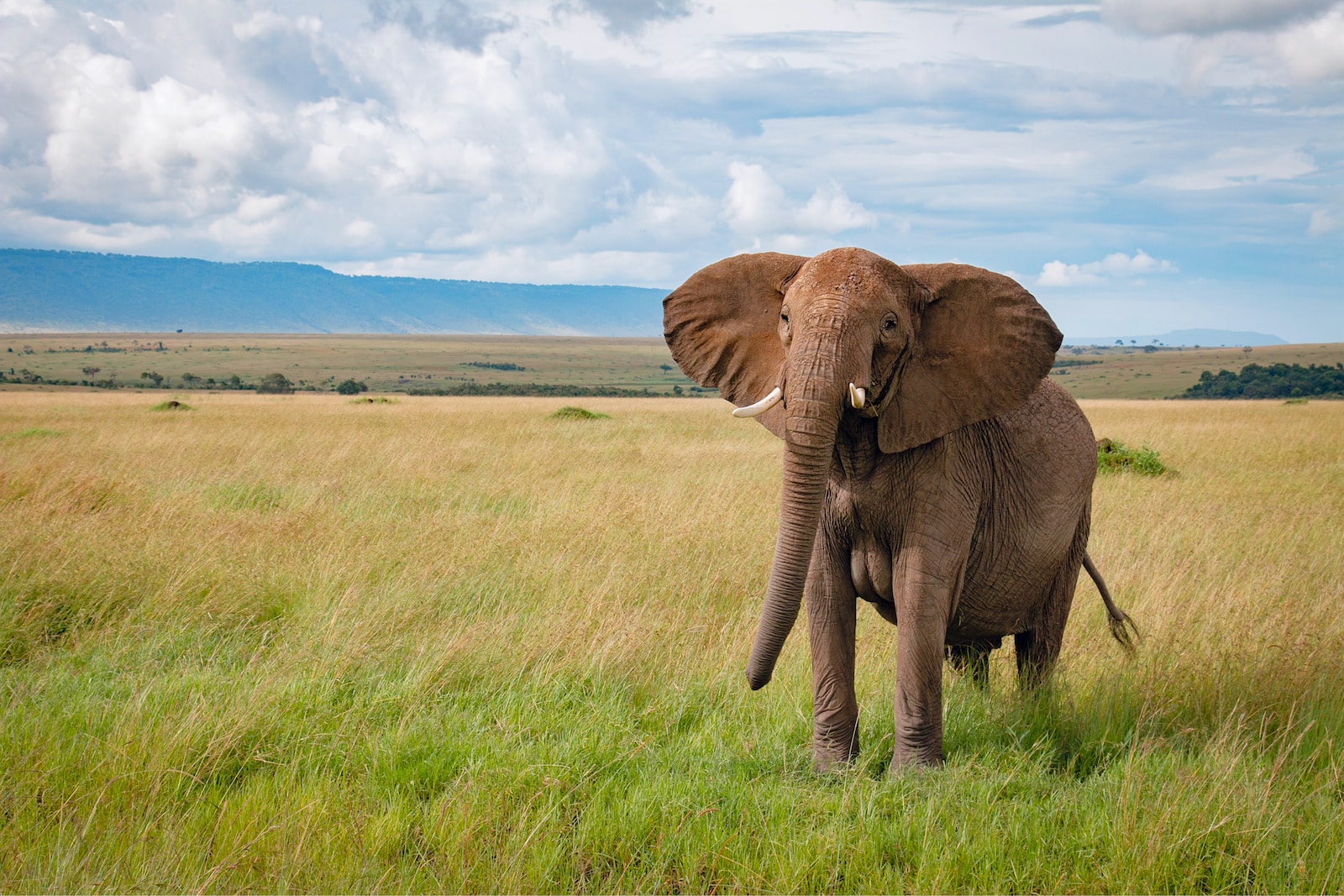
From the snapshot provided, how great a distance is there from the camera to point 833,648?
440 cm

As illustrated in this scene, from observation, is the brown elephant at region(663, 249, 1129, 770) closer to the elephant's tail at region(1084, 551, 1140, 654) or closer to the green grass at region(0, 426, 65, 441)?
the elephant's tail at region(1084, 551, 1140, 654)

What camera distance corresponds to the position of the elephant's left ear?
405 centimetres

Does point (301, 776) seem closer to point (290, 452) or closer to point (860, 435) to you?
point (860, 435)

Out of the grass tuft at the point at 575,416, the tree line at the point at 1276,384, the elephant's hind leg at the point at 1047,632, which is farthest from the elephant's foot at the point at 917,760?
the tree line at the point at 1276,384

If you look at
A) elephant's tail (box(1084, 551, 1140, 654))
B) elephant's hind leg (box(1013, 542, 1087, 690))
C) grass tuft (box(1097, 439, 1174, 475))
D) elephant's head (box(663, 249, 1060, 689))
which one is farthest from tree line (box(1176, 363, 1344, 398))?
elephant's head (box(663, 249, 1060, 689))

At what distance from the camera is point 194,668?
538cm

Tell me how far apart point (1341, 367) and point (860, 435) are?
282ft

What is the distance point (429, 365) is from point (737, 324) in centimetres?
15452

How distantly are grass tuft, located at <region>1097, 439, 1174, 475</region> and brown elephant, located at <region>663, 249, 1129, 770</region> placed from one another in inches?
447

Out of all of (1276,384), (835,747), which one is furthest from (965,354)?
(1276,384)

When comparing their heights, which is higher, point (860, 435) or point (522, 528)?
point (860, 435)

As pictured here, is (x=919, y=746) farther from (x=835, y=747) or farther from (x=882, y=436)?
Result: (x=882, y=436)

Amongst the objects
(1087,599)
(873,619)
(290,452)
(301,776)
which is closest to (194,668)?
(301,776)

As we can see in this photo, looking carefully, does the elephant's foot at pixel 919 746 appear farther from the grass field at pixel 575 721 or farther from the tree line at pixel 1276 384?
the tree line at pixel 1276 384
